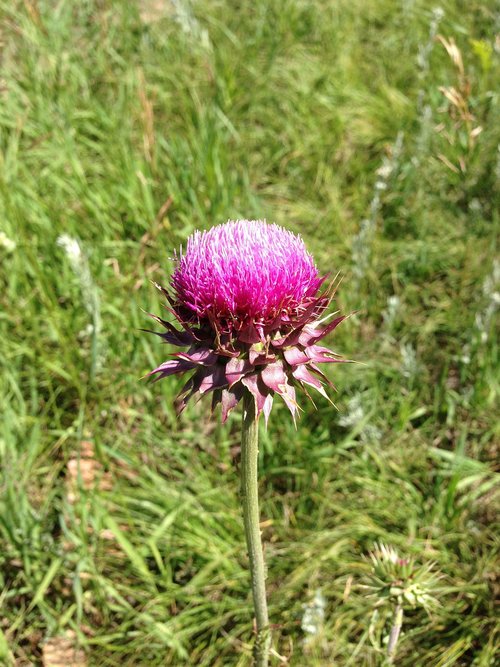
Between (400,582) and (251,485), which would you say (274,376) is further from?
(400,582)

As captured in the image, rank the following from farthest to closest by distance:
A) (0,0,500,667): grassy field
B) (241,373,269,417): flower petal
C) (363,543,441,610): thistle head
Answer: (0,0,500,667): grassy field, (363,543,441,610): thistle head, (241,373,269,417): flower petal

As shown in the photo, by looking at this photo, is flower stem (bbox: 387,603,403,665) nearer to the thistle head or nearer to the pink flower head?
the thistle head

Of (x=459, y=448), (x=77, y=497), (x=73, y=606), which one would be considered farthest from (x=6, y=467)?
(x=459, y=448)

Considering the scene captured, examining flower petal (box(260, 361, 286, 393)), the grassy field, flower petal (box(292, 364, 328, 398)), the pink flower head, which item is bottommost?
the grassy field

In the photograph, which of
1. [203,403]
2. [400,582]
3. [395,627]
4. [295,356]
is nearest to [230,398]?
[295,356]

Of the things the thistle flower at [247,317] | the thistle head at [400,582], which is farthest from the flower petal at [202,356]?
the thistle head at [400,582]

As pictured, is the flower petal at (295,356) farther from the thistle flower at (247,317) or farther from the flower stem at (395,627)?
the flower stem at (395,627)

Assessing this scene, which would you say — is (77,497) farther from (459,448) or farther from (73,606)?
(459,448)

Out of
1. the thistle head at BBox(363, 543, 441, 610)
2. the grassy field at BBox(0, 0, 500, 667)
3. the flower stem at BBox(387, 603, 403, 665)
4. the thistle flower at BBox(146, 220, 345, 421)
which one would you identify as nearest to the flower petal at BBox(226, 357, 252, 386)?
the thistle flower at BBox(146, 220, 345, 421)
